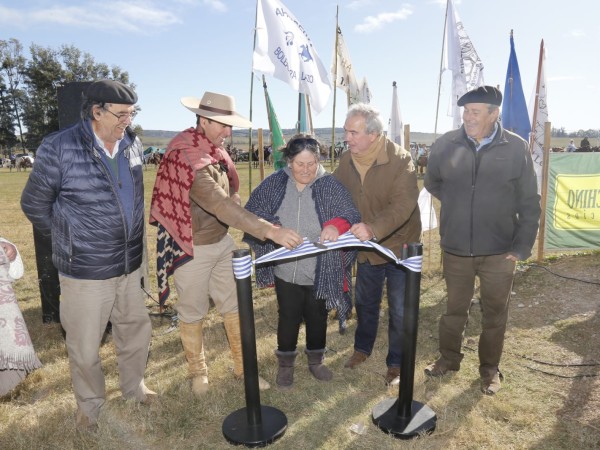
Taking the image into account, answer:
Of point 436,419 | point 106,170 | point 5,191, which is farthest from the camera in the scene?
point 5,191

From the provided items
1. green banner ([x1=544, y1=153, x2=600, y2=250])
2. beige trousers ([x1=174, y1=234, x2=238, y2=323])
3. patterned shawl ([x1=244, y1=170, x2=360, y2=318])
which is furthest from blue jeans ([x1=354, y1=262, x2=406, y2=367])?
green banner ([x1=544, y1=153, x2=600, y2=250])

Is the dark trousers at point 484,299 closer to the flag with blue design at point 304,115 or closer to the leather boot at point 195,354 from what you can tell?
the leather boot at point 195,354

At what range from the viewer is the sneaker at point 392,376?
3729 millimetres

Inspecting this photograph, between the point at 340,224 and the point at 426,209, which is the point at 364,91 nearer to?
the point at 426,209

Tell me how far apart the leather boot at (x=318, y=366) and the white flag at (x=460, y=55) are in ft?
14.8

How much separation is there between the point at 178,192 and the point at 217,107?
71 centimetres

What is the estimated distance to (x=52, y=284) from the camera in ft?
15.9

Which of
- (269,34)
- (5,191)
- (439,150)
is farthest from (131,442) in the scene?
(5,191)

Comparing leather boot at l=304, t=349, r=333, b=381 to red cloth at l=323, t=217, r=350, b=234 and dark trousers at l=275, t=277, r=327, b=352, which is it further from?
red cloth at l=323, t=217, r=350, b=234

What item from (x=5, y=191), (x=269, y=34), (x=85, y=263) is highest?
(x=269, y=34)

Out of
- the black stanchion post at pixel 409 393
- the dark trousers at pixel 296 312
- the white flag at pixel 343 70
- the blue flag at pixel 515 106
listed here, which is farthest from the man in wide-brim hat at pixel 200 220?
the blue flag at pixel 515 106

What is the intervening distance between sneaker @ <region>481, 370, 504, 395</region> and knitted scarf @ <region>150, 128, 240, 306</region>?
2.56 metres

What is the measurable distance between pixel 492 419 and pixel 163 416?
2416 mm

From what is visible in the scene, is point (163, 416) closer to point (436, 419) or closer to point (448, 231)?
point (436, 419)
